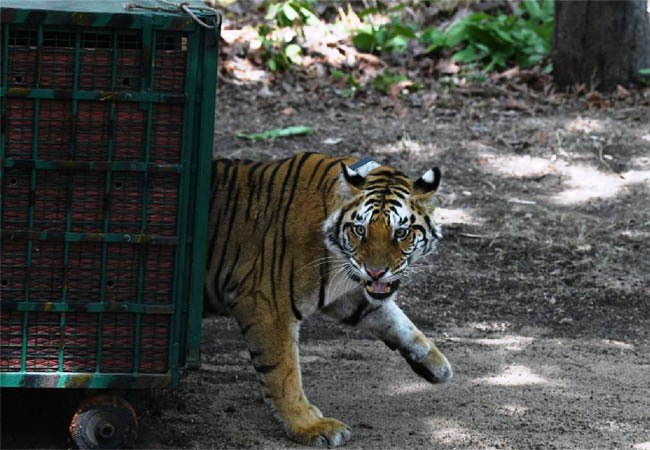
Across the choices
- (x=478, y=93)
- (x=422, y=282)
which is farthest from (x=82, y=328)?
(x=478, y=93)

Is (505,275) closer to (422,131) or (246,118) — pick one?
(422,131)

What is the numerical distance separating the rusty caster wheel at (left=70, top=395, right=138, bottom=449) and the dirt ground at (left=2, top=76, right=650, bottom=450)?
0.72 feet

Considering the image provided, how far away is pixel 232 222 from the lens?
196 inches

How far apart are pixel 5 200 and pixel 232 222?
1109 millimetres

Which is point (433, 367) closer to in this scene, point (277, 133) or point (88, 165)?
point (88, 165)

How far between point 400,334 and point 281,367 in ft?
2.43

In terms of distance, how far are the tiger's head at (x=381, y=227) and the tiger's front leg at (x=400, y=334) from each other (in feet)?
1.69

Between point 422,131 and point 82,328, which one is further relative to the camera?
point 422,131

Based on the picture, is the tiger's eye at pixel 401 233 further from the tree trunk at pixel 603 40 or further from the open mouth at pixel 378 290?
the tree trunk at pixel 603 40

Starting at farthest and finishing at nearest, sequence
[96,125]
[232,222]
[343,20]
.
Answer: [343,20] → [232,222] → [96,125]

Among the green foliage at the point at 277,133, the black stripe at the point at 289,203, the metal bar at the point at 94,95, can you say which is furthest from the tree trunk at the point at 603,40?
the metal bar at the point at 94,95

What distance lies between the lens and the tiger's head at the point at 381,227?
15.2ft

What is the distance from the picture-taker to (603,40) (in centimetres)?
973

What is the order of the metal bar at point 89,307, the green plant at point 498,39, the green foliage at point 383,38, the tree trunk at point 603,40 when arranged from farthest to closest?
1. the green foliage at point 383,38
2. the green plant at point 498,39
3. the tree trunk at point 603,40
4. the metal bar at point 89,307
